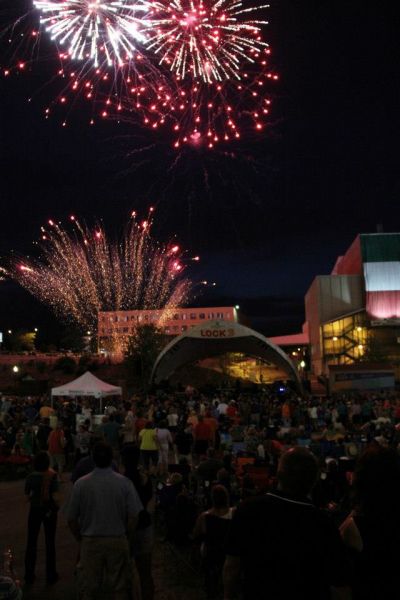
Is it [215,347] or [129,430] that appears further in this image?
[215,347]

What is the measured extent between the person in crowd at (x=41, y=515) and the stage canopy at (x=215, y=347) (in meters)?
26.7

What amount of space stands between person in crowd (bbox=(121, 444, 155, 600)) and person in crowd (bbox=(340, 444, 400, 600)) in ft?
7.31

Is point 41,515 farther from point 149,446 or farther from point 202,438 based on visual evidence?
point 202,438

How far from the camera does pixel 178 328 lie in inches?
3782

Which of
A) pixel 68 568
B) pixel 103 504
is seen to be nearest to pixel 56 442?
pixel 68 568

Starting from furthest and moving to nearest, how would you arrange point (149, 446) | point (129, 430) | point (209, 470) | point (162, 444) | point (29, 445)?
point (129, 430) → point (29, 445) → point (162, 444) → point (149, 446) → point (209, 470)

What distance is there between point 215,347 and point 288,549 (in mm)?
35846

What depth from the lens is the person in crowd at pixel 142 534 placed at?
478 centimetres

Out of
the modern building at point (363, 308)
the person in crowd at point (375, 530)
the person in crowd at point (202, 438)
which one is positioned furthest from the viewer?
the modern building at point (363, 308)

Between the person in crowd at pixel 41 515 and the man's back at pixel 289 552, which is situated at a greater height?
the man's back at pixel 289 552

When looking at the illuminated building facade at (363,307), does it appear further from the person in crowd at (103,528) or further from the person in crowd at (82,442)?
the person in crowd at (103,528)

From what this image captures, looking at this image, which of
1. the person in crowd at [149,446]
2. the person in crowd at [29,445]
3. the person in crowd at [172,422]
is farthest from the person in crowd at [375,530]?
the person in crowd at [172,422]

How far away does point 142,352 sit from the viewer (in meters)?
53.4

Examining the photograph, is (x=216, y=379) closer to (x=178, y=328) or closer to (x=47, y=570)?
(x=178, y=328)
